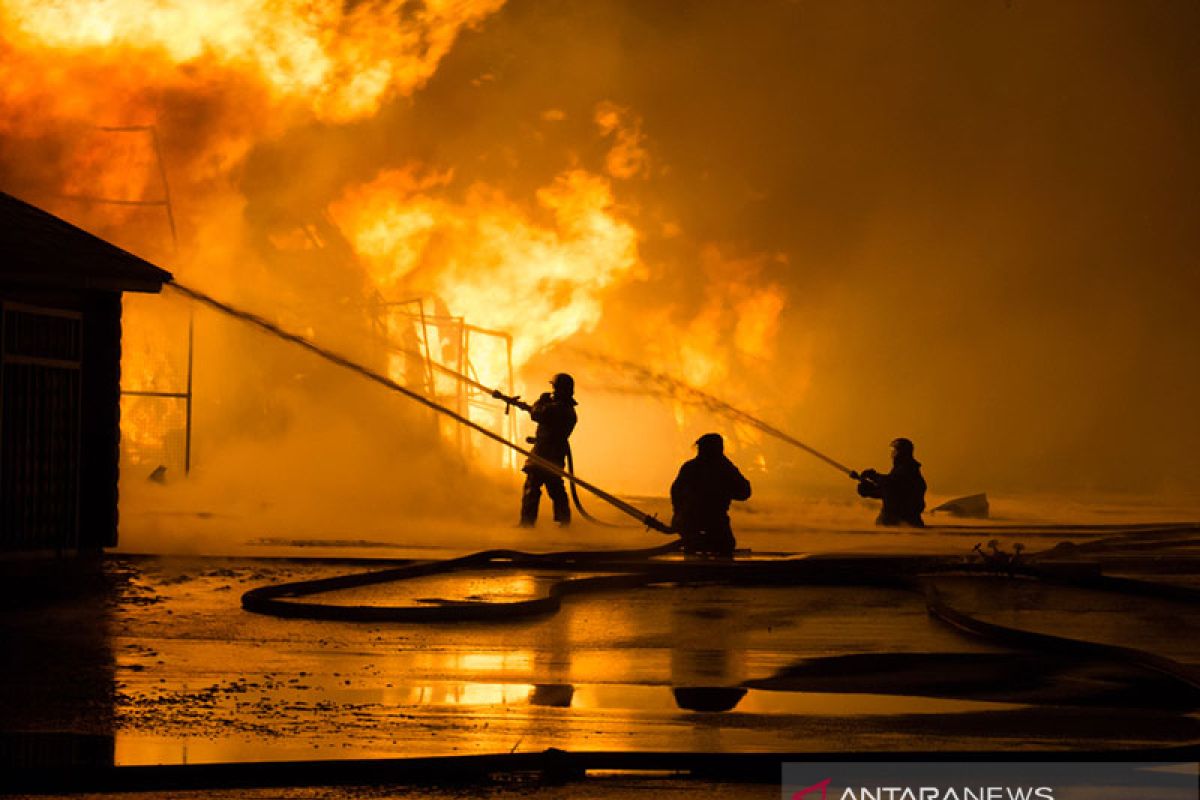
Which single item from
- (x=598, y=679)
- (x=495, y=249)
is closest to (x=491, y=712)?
(x=598, y=679)

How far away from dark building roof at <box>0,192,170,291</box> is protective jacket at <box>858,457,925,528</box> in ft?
38.4

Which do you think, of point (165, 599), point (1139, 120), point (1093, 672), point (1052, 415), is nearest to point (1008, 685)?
point (1093, 672)

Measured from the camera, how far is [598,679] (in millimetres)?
9234

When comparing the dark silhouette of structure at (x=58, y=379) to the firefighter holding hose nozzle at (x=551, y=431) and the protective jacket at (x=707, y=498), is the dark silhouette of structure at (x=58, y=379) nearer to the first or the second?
the protective jacket at (x=707, y=498)

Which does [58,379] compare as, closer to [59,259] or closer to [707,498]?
[59,259]

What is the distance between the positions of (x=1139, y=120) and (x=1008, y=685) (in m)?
46.8

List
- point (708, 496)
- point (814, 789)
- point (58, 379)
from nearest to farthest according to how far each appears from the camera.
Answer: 1. point (814, 789)
2. point (58, 379)
3. point (708, 496)

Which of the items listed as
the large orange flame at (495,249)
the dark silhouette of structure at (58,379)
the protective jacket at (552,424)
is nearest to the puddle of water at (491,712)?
the dark silhouette of structure at (58,379)

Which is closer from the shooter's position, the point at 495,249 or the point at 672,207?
the point at 495,249

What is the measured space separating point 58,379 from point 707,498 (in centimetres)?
629

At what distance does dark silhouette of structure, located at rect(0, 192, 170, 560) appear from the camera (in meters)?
15.3

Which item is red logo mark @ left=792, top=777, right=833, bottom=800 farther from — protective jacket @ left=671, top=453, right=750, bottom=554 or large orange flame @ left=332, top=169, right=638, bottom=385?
large orange flame @ left=332, top=169, right=638, bottom=385

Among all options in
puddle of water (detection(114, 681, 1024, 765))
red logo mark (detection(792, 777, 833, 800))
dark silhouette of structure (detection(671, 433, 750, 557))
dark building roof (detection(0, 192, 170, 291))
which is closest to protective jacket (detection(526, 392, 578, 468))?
dark silhouette of structure (detection(671, 433, 750, 557))

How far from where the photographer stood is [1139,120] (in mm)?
52656
